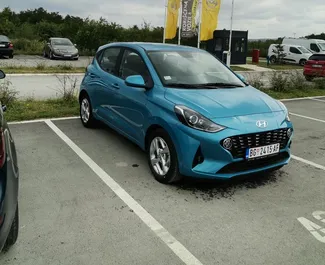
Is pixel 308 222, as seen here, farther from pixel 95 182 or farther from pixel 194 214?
pixel 95 182

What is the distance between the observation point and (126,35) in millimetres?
30062

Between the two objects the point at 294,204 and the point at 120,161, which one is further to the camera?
the point at 120,161

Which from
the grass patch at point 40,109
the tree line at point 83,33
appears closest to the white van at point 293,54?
the tree line at point 83,33

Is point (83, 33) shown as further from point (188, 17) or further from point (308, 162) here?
point (308, 162)

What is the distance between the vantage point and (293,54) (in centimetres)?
3067

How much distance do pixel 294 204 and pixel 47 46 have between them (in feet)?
78.7

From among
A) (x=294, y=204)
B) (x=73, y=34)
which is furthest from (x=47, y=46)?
(x=294, y=204)

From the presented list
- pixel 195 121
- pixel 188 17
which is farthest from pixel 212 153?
pixel 188 17

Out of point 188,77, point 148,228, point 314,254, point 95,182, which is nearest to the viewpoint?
point 314,254

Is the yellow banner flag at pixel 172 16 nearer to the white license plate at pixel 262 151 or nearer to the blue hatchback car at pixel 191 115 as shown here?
the blue hatchback car at pixel 191 115

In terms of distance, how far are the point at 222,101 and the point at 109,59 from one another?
2385mm

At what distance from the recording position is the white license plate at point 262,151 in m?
3.93

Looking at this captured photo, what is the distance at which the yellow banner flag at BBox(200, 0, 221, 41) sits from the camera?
18.8 m

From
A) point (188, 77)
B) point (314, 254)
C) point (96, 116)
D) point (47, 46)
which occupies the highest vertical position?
point (47, 46)
